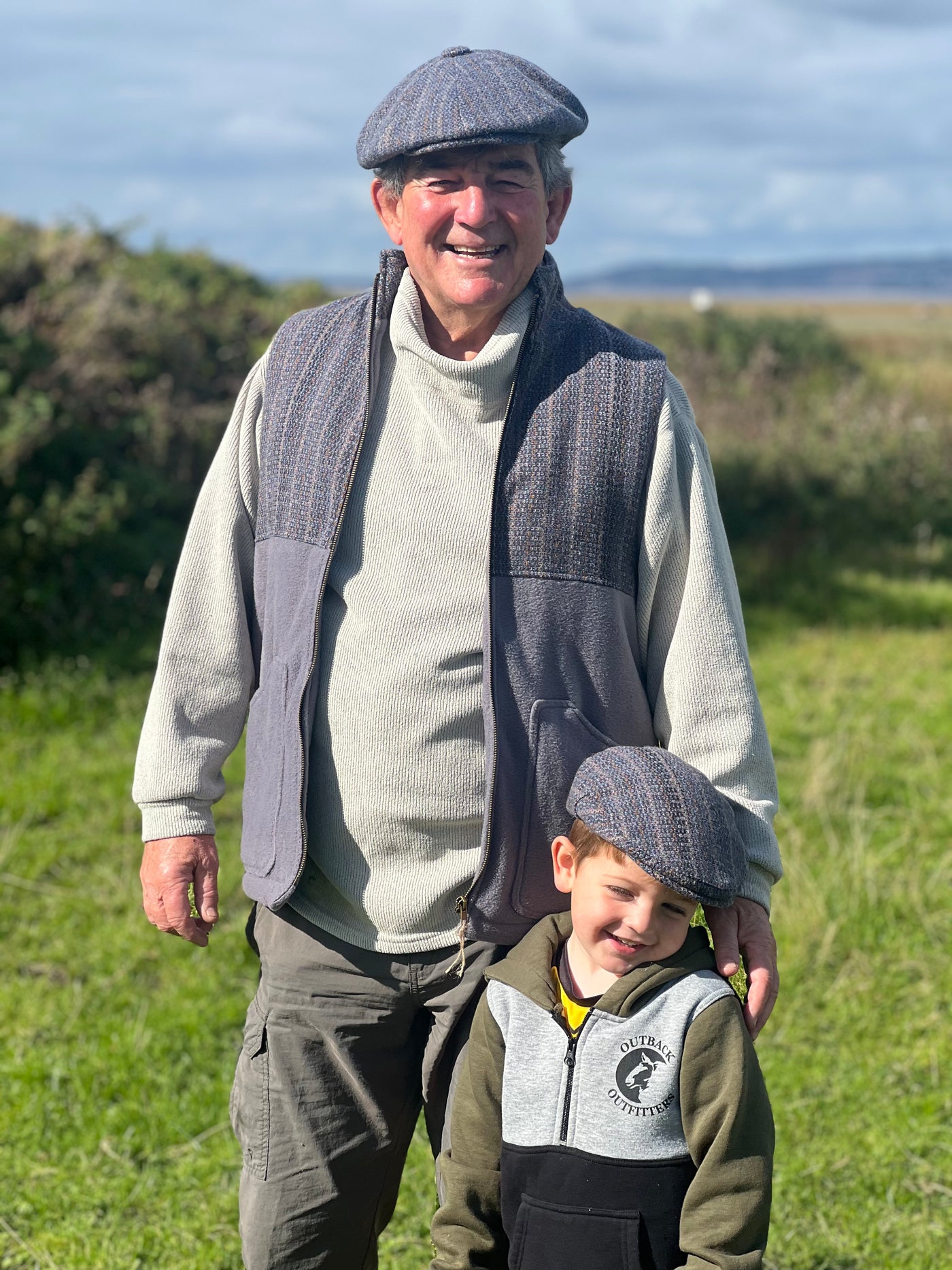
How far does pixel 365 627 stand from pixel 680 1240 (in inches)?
43.4

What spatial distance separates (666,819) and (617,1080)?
1.34 ft

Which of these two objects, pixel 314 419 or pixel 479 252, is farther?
pixel 314 419

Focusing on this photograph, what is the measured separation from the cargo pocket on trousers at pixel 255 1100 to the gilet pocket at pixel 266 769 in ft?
1.03

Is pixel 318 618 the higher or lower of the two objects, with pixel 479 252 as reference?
lower

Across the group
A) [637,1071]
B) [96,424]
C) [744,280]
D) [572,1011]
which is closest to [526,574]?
[572,1011]

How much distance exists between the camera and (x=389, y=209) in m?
2.48

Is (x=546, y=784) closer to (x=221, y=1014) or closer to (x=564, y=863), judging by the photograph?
(x=564, y=863)

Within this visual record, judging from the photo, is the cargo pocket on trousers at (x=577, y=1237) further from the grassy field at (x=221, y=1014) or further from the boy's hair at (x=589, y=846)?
the grassy field at (x=221, y=1014)

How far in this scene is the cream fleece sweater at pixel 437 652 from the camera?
2.31 metres

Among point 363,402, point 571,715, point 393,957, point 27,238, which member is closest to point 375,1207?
point 393,957

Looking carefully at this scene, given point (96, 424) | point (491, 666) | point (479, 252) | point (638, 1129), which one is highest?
point (479, 252)

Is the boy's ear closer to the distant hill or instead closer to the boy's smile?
the boy's smile

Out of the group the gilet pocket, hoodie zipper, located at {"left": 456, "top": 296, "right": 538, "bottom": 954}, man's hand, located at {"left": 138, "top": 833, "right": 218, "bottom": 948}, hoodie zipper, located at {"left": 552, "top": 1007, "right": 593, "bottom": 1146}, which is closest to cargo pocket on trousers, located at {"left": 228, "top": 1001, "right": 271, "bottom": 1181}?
man's hand, located at {"left": 138, "top": 833, "right": 218, "bottom": 948}

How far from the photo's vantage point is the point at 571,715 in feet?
7.57
